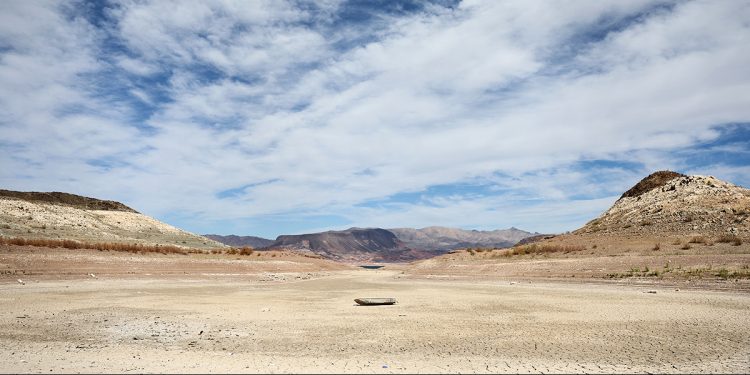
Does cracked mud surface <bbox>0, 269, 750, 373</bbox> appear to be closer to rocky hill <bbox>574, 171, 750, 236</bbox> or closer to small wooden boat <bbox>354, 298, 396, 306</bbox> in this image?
small wooden boat <bbox>354, 298, 396, 306</bbox>

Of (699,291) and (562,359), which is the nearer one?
(562,359)

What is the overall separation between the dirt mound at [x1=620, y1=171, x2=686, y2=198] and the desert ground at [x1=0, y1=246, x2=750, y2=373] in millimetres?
43531

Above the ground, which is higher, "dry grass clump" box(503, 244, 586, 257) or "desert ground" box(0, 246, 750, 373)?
"dry grass clump" box(503, 244, 586, 257)

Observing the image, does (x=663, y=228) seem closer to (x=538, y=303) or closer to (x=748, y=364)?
(x=538, y=303)

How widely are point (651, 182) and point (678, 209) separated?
18.0 m

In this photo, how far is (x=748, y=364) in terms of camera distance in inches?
341

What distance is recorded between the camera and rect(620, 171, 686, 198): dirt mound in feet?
204

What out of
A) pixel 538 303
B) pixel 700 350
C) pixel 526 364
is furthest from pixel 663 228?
pixel 526 364

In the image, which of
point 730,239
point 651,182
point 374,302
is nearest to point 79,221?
point 374,302

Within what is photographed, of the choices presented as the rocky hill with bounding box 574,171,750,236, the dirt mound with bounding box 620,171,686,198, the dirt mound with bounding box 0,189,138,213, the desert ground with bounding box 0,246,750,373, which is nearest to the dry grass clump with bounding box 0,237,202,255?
the desert ground with bounding box 0,246,750,373

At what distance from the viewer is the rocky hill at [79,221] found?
4997 centimetres

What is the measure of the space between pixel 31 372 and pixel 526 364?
29.1 feet

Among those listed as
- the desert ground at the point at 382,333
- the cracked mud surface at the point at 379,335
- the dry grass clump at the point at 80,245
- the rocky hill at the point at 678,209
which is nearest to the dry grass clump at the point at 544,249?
the rocky hill at the point at 678,209

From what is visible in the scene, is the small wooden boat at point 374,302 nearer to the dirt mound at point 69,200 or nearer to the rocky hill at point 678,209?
the rocky hill at point 678,209
